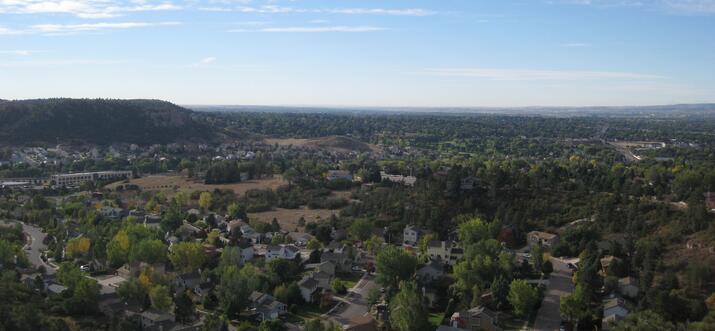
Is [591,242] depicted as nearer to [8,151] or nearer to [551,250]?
[551,250]

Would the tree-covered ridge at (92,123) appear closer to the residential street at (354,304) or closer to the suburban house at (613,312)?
the residential street at (354,304)

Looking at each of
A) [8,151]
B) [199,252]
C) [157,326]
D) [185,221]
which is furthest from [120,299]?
[8,151]

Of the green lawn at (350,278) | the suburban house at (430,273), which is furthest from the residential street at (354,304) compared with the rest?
the suburban house at (430,273)

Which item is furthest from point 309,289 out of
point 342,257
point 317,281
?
point 342,257

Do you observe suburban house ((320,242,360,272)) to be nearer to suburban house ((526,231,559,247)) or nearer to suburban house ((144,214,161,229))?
suburban house ((526,231,559,247))

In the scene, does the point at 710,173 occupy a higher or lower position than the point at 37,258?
higher

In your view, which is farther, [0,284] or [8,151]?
[8,151]
